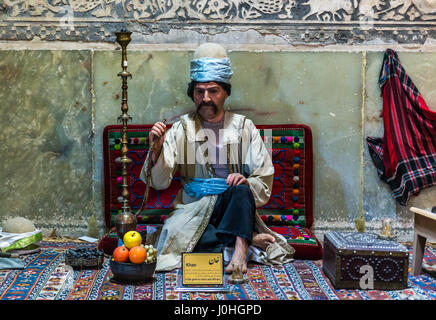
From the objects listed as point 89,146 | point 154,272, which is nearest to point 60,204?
point 89,146

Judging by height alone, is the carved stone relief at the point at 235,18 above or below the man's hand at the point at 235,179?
above

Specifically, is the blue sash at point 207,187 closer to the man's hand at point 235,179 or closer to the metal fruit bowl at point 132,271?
the man's hand at point 235,179

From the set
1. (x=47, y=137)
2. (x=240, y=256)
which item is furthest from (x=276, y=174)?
(x=47, y=137)

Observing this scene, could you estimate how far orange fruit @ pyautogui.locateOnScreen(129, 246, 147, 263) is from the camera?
11.1ft

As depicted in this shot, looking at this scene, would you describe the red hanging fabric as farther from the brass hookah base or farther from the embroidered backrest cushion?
the brass hookah base

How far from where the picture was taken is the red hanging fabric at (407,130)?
4.52m

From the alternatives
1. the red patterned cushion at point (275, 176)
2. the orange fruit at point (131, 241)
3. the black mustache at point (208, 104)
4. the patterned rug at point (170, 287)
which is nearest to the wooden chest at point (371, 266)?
the patterned rug at point (170, 287)

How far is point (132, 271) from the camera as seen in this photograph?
3391 millimetres

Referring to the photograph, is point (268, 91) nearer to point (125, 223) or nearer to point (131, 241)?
point (125, 223)

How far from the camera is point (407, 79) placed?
4.55m

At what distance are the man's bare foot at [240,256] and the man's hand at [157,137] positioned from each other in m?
0.81

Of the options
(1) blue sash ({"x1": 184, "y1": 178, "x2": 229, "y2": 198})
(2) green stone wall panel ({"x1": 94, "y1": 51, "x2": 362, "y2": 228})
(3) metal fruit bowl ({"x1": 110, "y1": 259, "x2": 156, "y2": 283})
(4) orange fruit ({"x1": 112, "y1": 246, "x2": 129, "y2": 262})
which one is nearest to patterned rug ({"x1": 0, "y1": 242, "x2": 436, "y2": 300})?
(3) metal fruit bowl ({"x1": 110, "y1": 259, "x2": 156, "y2": 283})
